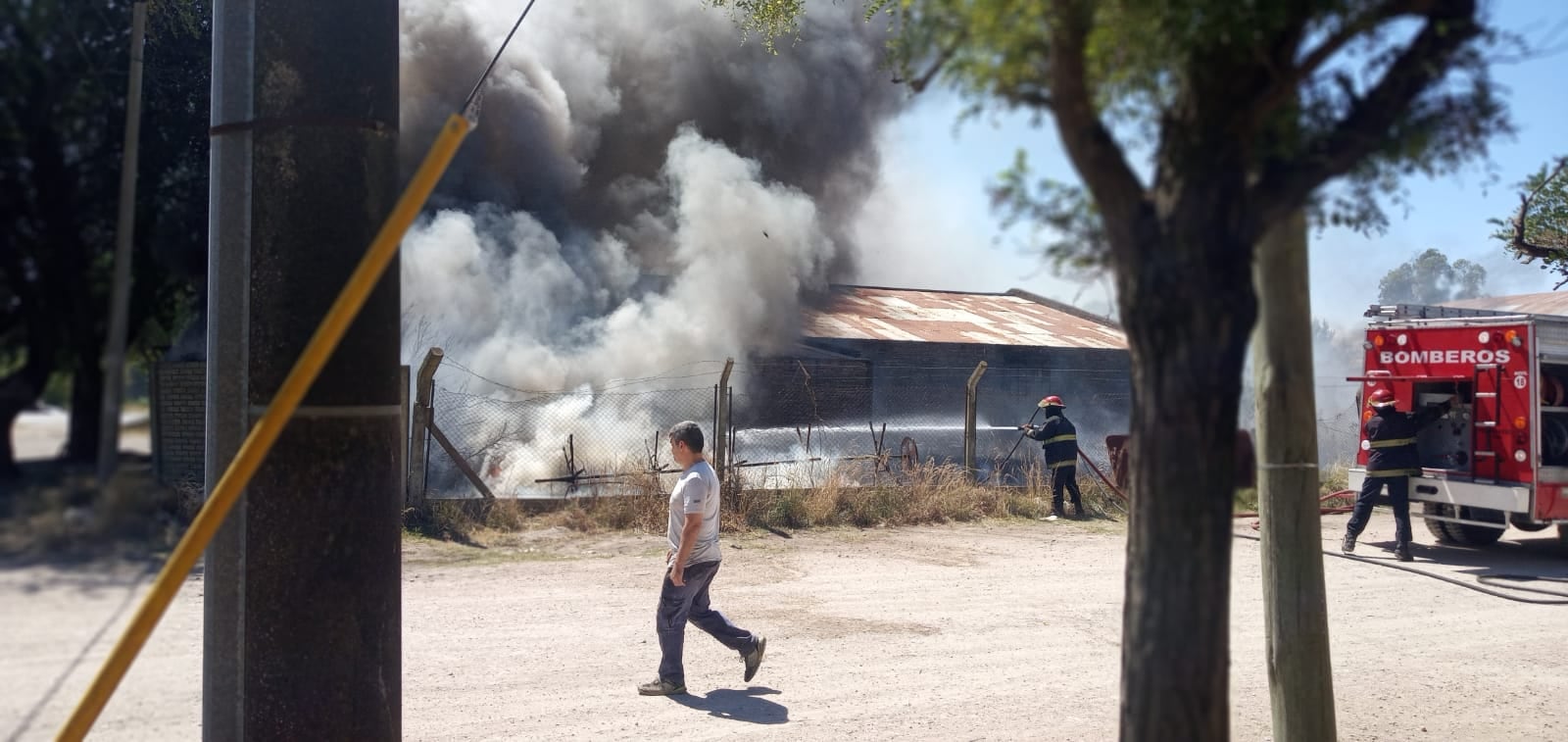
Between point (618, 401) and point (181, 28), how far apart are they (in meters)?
8.86

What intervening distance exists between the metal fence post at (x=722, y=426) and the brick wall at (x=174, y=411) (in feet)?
22.6

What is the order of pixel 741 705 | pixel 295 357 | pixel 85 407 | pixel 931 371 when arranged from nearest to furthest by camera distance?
1. pixel 85 407
2. pixel 295 357
3. pixel 741 705
4. pixel 931 371

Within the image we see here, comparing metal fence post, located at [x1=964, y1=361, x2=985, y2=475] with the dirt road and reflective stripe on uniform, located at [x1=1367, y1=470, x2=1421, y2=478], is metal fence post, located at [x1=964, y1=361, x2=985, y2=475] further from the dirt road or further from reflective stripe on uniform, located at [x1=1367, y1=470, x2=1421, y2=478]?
reflective stripe on uniform, located at [x1=1367, y1=470, x2=1421, y2=478]

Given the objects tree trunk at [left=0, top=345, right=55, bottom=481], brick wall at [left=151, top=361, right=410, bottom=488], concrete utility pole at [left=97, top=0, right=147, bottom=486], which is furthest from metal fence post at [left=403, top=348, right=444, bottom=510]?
tree trunk at [left=0, top=345, right=55, bottom=481]

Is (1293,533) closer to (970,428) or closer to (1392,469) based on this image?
(1392,469)

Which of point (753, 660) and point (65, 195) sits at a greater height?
point (65, 195)

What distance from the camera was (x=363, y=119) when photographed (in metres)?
3.44

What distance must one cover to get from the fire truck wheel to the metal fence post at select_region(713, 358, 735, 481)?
277 inches

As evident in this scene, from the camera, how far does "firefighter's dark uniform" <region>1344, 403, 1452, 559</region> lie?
1116 centimetres

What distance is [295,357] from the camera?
3389mm

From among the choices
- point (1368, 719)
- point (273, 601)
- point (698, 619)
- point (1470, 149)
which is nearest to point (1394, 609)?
point (1368, 719)

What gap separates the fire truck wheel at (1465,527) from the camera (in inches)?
451

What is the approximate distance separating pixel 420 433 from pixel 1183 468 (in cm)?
1031

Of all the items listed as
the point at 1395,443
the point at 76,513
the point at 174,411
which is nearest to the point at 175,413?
the point at 174,411
